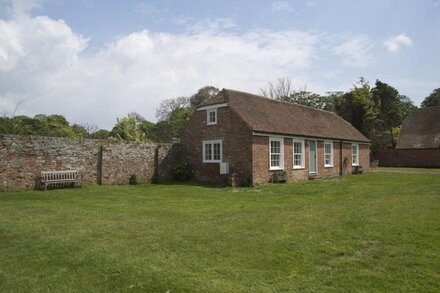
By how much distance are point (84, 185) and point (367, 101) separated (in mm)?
38635

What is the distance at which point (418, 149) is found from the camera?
41031 millimetres

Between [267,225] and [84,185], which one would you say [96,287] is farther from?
[84,185]

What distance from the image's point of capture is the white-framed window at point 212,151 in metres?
21.4

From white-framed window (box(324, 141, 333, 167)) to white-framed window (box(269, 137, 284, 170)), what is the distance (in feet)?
19.5

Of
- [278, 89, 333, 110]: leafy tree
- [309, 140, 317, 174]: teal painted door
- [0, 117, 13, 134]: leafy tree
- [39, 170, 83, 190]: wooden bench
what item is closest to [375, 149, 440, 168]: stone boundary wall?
[278, 89, 333, 110]: leafy tree

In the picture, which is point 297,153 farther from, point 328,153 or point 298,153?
point 328,153

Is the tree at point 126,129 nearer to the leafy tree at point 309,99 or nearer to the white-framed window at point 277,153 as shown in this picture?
the white-framed window at point 277,153

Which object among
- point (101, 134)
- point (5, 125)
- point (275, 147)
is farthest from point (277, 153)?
point (101, 134)

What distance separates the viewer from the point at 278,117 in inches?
916

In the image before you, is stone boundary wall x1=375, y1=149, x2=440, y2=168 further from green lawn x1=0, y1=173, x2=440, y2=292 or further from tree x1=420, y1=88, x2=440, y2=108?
green lawn x1=0, y1=173, x2=440, y2=292

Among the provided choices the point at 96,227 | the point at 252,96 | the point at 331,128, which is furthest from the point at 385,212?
the point at 331,128

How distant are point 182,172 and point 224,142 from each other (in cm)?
352

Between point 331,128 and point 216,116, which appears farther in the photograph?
point 331,128

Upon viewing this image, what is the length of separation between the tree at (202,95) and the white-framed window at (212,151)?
3282 cm
